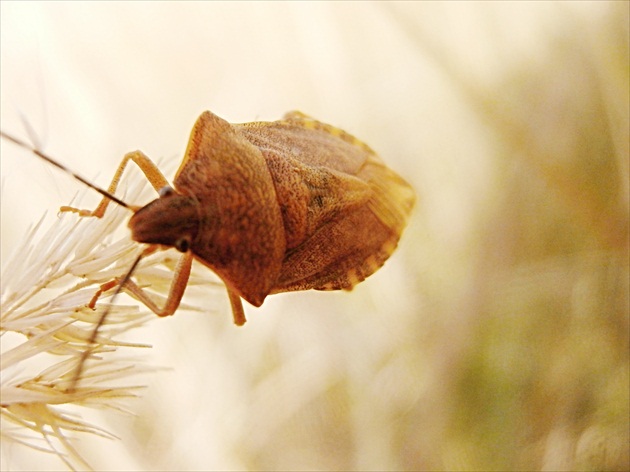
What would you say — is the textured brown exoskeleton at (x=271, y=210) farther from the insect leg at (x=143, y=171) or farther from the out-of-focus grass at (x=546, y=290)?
the out-of-focus grass at (x=546, y=290)

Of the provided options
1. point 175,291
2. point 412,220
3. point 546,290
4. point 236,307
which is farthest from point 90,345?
point 546,290

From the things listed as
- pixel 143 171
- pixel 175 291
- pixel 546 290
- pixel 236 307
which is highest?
pixel 143 171

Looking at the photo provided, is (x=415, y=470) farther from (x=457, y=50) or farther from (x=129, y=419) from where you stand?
(x=457, y=50)

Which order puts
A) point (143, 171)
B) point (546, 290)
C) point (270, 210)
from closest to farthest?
point (270, 210)
point (143, 171)
point (546, 290)

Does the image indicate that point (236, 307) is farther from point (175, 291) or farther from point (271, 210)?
point (271, 210)

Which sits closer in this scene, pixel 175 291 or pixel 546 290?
pixel 175 291

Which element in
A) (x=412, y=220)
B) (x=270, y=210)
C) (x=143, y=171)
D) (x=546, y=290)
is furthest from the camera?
(x=412, y=220)

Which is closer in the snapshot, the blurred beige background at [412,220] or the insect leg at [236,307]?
the insect leg at [236,307]

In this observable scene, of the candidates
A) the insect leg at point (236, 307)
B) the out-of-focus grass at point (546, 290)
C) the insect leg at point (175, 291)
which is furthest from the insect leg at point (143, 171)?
the out-of-focus grass at point (546, 290)
